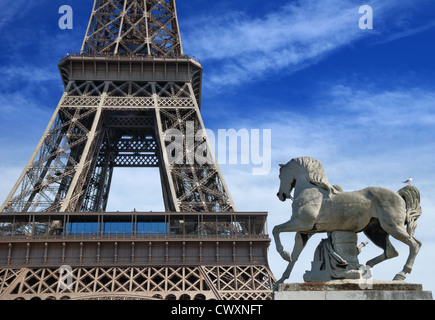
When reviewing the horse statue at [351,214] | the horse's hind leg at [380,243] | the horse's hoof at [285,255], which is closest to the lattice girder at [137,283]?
the horse's hind leg at [380,243]

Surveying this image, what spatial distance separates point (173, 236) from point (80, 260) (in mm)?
6690

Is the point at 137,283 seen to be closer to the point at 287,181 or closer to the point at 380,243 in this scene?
the point at 287,181

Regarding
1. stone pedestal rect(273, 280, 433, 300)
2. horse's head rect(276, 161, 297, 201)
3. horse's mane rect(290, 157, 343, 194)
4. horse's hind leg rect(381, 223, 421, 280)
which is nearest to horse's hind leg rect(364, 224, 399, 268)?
horse's hind leg rect(381, 223, 421, 280)

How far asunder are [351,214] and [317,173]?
4.23ft

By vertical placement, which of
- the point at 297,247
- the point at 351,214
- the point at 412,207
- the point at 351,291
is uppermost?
the point at 412,207

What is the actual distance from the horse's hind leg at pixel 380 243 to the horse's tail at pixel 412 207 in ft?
2.10

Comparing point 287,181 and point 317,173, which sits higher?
point 317,173

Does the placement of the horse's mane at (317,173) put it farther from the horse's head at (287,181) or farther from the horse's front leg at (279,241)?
the horse's front leg at (279,241)

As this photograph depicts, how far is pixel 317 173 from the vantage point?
1300 cm

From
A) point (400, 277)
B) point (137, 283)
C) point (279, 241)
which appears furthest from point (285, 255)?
point (137, 283)

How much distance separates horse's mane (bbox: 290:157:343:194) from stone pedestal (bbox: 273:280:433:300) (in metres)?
2.25

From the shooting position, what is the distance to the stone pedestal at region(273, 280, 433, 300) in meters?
11.4

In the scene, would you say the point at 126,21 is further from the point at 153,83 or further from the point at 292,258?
the point at 292,258

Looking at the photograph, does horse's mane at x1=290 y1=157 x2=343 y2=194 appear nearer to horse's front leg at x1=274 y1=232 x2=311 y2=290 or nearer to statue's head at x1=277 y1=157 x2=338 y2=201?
statue's head at x1=277 y1=157 x2=338 y2=201
